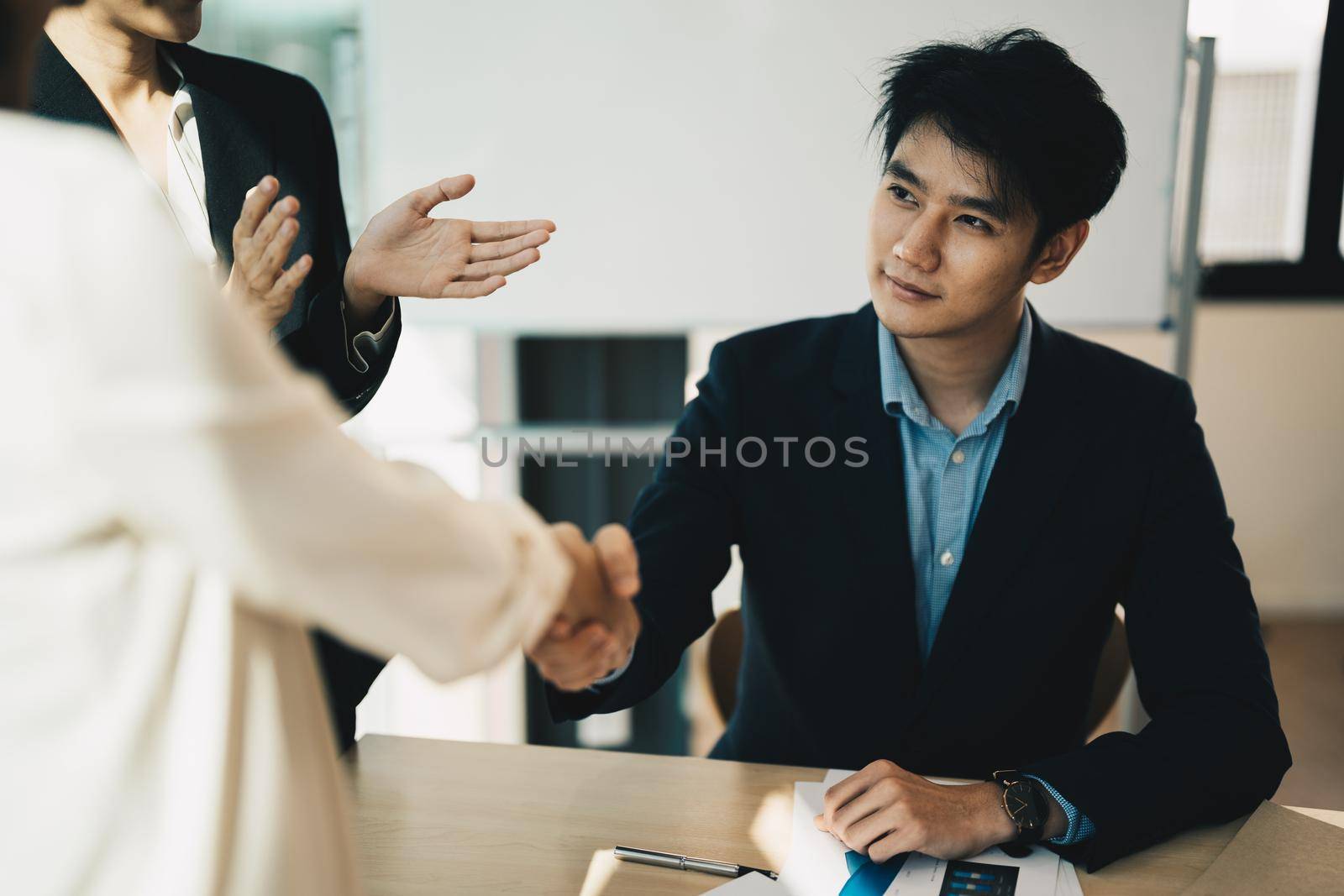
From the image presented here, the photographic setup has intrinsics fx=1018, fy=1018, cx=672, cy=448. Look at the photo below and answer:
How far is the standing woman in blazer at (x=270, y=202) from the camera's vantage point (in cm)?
127

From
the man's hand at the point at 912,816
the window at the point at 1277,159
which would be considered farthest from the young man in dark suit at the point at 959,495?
the window at the point at 1277,159

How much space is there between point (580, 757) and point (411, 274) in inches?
26.7

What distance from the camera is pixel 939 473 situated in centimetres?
150

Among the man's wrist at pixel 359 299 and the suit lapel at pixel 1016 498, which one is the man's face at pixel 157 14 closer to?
the man's wrist at pixel 359 299

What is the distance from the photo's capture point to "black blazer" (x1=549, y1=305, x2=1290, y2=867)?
140cm

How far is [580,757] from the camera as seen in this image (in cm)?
125

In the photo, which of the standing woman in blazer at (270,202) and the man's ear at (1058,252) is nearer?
the standing woman in blazer at (270,202)

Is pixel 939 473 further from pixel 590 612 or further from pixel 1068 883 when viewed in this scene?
pixel 590 612

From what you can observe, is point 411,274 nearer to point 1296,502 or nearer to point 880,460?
point 880,460

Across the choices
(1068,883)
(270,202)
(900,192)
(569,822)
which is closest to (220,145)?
(270,202)

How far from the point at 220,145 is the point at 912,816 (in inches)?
53.1

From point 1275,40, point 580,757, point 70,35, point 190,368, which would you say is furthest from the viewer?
point 1275,40

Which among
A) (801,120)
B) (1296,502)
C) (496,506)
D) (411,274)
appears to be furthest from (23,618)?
(1296,502)

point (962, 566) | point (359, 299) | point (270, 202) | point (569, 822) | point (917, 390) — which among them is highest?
point (270, 202)
